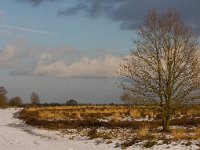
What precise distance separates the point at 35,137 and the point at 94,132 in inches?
181

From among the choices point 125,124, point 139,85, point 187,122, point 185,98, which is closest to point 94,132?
point 139,85

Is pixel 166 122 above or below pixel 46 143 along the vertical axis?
above

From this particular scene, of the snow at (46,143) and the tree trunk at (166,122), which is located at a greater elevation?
the tree trunk at (166,122)

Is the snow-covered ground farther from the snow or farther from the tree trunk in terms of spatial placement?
the tree trunk

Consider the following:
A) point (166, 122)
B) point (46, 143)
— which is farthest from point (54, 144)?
point (166, 122)

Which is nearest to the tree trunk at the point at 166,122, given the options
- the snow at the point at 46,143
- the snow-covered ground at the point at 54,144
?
the snow-covered ground at the point at 54,144

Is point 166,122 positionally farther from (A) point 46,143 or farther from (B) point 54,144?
(A) point 46,143

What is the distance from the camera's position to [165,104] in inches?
1218

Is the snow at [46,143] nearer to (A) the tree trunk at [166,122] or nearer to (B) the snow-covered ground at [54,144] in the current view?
(B) the snow-covered ground at [54,144]

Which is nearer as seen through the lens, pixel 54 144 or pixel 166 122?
pixel 54 144

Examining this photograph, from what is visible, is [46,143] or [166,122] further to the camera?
[166,122]

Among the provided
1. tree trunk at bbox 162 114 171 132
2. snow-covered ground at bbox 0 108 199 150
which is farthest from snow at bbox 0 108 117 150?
tree trunk at bbox 162 114 171 132

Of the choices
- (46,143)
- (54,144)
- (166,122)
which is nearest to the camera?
(54,144)

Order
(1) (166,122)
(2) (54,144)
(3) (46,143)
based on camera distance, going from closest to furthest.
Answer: (2) (54,144)
(3) (46,143)
(1) (166,122)
